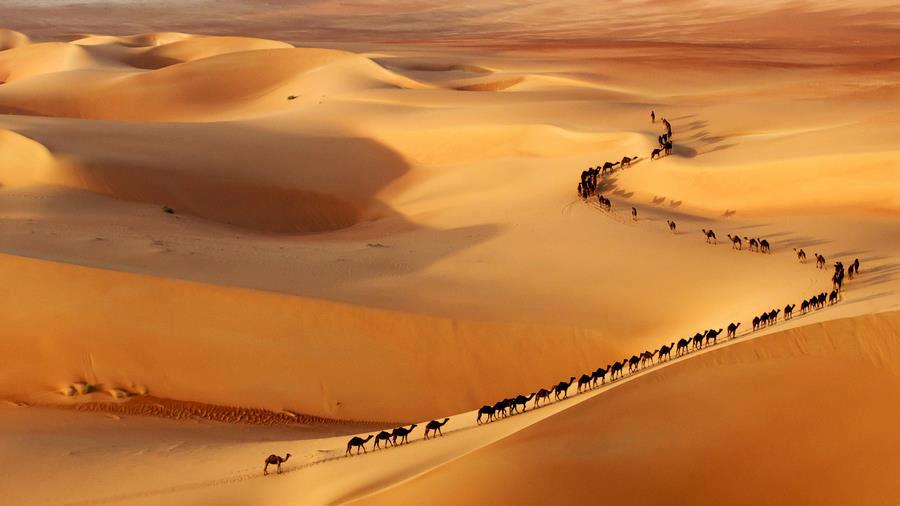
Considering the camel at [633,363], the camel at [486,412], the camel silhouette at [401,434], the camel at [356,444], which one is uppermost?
the camel at [633,363]

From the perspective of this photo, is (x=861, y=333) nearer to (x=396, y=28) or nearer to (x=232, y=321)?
(x=232, y=321)

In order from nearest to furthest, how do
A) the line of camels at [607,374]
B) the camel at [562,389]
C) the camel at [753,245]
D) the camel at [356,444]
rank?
the camel at [356,444] < the line of camels at [607,374] < the camel at [562,389] < the camel at [753,245]

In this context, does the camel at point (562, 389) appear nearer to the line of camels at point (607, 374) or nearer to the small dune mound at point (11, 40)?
the line of camels at point (607, 374)

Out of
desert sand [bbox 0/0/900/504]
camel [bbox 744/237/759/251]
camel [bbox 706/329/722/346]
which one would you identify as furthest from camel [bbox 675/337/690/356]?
camel [bbox 744/237/759/251]

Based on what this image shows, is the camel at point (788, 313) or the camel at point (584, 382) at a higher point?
Answer: the camel at point (788, 313)

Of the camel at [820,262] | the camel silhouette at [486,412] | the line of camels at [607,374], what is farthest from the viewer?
the camel at [820,262]

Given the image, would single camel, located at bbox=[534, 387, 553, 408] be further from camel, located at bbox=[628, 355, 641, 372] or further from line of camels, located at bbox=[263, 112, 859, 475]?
camel, located at bbox=[628, 355, 641, 372]

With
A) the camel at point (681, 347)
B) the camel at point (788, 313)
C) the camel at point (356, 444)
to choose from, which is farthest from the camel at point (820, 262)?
the camel at point (356, 444)

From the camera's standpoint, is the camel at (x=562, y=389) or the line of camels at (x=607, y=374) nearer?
the line of camels at (x=607, y=374)

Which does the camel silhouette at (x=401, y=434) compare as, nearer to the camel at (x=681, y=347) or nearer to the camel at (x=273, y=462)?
the camel at (x=273, y=462)
